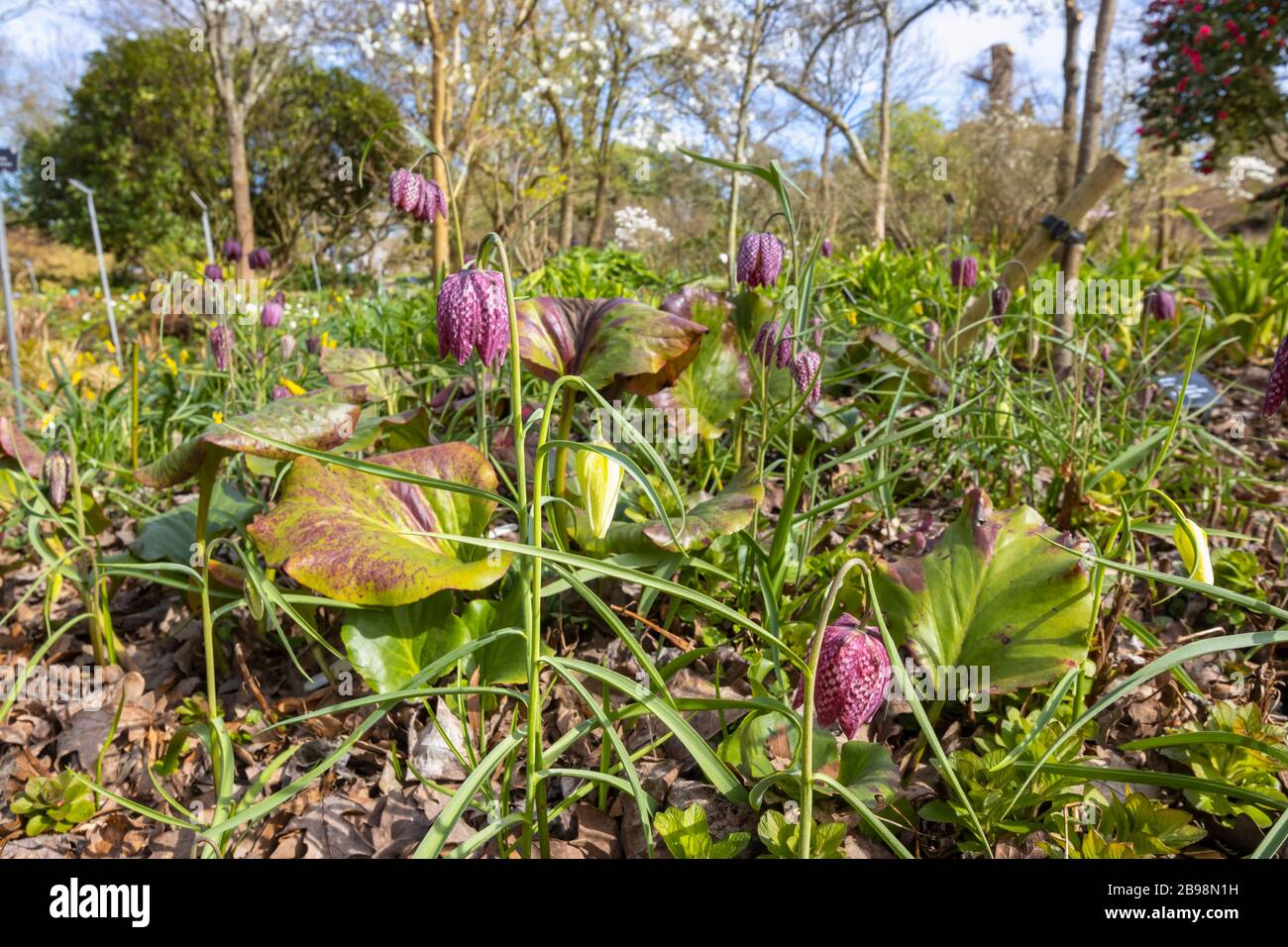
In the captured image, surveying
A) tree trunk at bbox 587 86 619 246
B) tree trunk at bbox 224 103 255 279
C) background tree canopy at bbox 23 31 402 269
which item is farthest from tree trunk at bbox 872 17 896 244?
tree trunk at bbox 224 103 255 279

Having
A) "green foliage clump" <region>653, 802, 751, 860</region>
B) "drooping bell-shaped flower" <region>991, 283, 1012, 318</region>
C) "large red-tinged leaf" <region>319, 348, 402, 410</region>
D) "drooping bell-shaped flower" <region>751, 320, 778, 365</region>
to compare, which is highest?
"drooping bell-shaped flower" <region>991, 283, 1012, 318</region>

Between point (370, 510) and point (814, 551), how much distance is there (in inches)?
36.4

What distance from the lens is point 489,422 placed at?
6.67 feet

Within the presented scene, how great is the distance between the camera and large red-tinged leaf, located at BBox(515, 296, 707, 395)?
1368mm

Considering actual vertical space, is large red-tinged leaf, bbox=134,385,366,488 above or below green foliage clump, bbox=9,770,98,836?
above

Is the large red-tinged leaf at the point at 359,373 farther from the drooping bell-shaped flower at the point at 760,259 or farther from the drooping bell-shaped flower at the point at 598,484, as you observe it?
the drooping bell-shaped flower at the point at 598,484

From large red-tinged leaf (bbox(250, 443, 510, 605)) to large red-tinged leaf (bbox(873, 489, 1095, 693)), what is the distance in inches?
23.6

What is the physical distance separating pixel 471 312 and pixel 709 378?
38.1 inches

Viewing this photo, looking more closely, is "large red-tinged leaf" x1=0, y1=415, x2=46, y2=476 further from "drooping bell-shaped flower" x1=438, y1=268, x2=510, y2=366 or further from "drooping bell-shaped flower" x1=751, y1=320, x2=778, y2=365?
"drooping bell-shaped flower" x1=751, y1=320, x2=778, y2=365

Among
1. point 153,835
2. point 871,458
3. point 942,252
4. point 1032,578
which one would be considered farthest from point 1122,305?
point 942,252

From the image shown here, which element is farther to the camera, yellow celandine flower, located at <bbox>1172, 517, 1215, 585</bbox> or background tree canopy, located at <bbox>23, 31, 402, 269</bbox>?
background tree canopy, located at <bbox>23, 31, 402, 269</bbox>

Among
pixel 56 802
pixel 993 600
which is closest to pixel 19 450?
pixel 56 802

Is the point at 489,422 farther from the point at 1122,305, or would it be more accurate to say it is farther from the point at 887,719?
the point at 1122,305

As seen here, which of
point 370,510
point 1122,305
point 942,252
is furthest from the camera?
point 942,252
